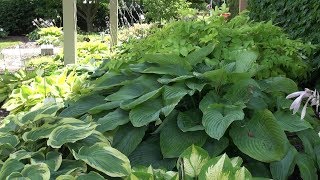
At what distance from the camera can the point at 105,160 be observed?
222 centimetres

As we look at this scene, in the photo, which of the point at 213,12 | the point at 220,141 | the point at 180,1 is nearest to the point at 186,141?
the point at 220,141

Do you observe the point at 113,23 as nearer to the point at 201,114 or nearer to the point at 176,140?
the point at 201,114

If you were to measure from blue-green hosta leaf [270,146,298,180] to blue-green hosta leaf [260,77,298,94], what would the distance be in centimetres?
58

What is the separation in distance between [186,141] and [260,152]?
40cm

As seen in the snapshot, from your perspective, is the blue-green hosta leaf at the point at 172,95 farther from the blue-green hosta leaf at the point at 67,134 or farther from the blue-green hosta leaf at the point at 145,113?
the blue-green hosta leaf at the point at 67,134

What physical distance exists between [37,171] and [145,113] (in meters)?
0.81

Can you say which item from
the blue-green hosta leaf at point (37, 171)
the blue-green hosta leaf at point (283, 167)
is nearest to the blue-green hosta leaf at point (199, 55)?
the blue-green hosta leaf at point (283, 167)

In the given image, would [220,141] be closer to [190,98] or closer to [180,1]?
[190,98]

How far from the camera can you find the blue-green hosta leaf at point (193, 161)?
2.12 meters

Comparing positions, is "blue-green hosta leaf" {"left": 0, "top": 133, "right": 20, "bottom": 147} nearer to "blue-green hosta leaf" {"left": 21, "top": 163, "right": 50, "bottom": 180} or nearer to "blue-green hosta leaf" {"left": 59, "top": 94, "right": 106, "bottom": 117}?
"blue-green hosta leaf" {"left": 21, "top": 163, "right": 50, "bottom": 180}

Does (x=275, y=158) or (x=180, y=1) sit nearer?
(x=275, y=158)

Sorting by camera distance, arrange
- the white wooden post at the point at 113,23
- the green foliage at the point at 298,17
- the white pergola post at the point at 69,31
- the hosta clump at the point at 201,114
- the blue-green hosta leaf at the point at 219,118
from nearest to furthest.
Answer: the blue-green hosta leaf at the point at 219,118 < the hosta clump at the point at 201,114 < the green foliage at the point at 298,17 < the white pergola post at the point at 69,31 < the white wooden post at the point at 113,23

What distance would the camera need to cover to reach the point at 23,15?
17031 millimetres

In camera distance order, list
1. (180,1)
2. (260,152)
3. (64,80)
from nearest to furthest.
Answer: (260,152)
(64,80)
(180,1)
